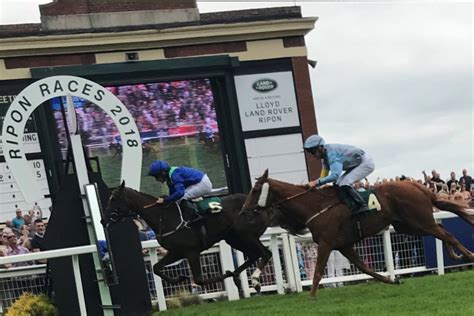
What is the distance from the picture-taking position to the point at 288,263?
1027 centimetres

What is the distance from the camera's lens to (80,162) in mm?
8719

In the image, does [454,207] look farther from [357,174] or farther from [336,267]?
[336,267]

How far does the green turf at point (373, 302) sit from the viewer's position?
6.96m

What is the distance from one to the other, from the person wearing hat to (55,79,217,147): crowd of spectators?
25.4 ft

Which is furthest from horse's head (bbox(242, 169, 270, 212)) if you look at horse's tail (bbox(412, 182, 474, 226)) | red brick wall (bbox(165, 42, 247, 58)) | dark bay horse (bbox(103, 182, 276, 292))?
red brick wall (bbox(165, 42, 247, 58))

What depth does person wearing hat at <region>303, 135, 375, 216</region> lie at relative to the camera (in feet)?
28.8

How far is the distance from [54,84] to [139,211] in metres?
1.93

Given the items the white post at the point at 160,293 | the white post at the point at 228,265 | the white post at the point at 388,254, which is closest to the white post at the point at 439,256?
the white post at the point at 388,254

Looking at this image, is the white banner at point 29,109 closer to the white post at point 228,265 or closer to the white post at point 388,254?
the white post at point 228,265

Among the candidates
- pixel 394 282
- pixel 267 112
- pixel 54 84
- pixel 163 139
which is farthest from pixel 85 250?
pixel 267 112

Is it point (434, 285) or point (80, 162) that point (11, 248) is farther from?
point (434, 285)

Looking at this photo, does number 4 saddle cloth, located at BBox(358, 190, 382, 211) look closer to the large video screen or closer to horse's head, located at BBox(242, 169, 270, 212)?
horse's head, located at BBox(242, 169, 270, 212)

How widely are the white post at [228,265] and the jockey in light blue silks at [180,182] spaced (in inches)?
45.6

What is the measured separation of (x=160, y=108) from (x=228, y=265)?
6.99 m
